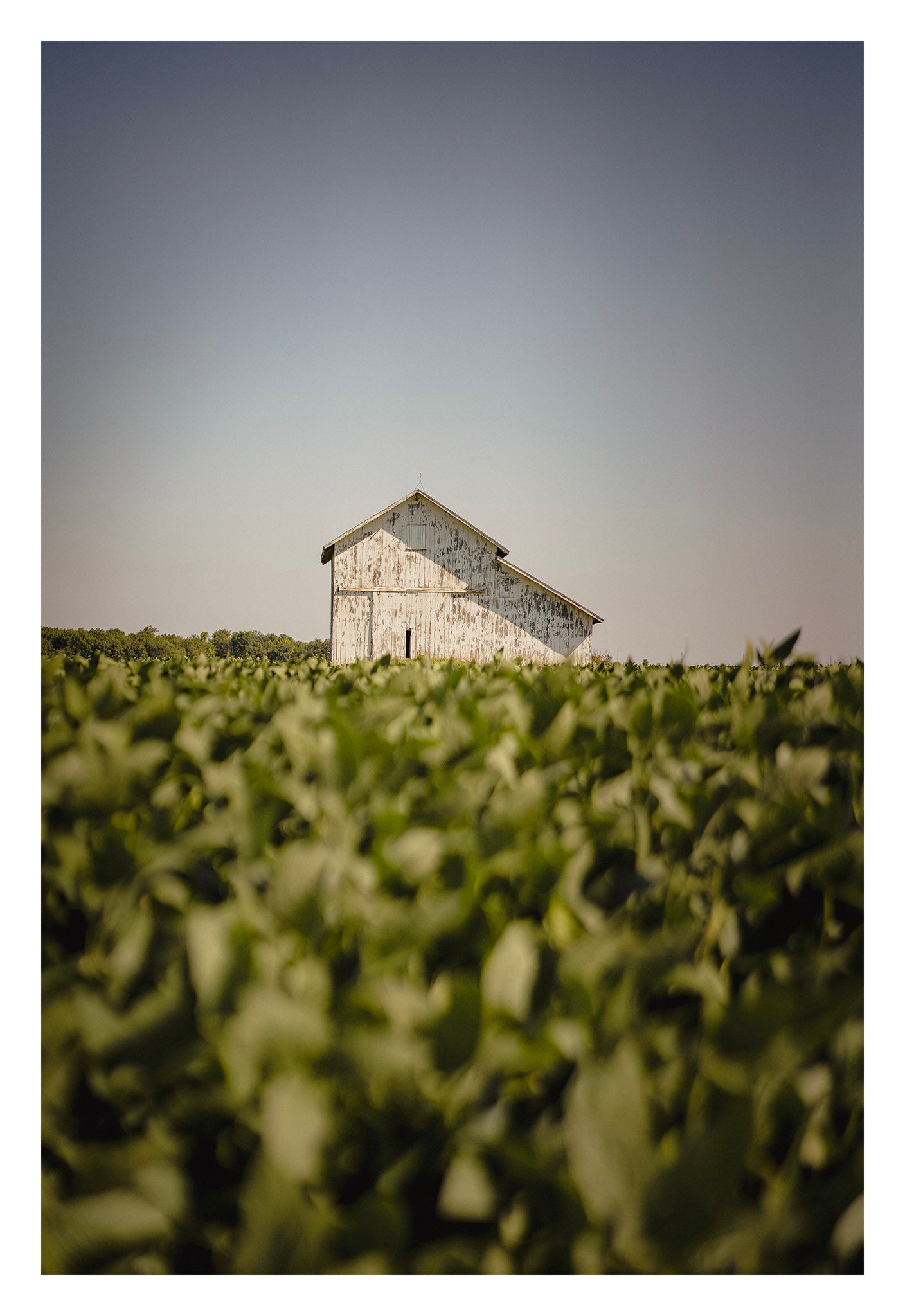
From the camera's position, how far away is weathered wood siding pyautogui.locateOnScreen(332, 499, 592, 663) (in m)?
22.8

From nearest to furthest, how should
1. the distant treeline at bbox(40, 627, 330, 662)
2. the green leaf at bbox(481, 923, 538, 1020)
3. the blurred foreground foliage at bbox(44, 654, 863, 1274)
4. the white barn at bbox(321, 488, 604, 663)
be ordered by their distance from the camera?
the blurred foreground foliage at bbox(44, 654, 863, 1274)
the green leaf at bbox(481, 923, 538, 1020)
the distant treeline at bbox(40, 627, 330, 662)
the white barn at bbox(321, 488, 604, 663)

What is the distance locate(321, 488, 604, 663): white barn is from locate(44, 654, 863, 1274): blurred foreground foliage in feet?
68.5

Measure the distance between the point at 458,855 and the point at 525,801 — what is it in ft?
0.63

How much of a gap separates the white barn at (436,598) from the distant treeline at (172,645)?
1.98 metres

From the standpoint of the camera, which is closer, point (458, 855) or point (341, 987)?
point (341, 987)

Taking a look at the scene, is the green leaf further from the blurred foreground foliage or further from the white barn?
the white barn

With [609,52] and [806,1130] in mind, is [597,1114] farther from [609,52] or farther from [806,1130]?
[609,52]

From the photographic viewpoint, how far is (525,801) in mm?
1485

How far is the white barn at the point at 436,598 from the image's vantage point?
22.8m

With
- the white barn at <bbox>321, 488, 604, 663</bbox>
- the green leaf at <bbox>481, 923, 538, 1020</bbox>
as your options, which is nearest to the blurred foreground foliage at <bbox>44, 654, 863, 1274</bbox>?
the green leaf at <bbox>481, 923, 538, 1020</bbox>

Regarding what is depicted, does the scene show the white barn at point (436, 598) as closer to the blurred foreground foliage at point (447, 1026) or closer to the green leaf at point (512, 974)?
the blurred foreground foliage at point (447, 1026)

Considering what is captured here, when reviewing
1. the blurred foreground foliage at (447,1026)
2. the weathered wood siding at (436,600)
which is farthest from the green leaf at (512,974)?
the weathered wood siding at (436,600)
